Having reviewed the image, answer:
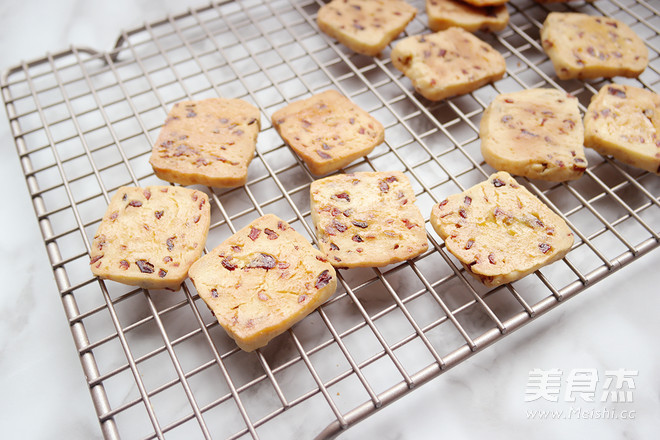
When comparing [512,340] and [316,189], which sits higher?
[316,189]

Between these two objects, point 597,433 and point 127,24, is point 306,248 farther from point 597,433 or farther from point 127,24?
point 127,24

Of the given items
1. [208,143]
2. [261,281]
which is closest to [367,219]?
[261,281]

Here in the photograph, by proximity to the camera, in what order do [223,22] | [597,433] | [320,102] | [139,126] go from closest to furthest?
[597,433]
[320,102]
[139,126]
[223,22]

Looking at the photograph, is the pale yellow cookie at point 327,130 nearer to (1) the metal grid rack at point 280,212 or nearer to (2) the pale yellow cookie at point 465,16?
(1) the metal grid rack at point 280,212

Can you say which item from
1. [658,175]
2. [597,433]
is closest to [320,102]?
[658,175]

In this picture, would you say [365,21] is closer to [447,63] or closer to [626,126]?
[447,63]

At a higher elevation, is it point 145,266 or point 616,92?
point 616,92

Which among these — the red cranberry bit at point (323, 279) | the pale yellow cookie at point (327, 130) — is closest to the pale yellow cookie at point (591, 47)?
the pale yellow cookie at point (327, 130)
